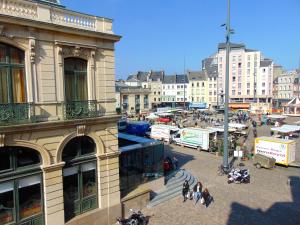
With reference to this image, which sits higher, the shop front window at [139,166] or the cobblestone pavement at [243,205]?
the shop front window at [139,166]

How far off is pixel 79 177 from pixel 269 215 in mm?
11488

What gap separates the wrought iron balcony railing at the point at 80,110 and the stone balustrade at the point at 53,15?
3610mm

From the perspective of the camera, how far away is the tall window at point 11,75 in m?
10.6

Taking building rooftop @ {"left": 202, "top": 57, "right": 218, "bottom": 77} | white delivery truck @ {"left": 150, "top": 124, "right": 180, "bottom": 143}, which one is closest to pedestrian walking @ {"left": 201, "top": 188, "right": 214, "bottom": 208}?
white delivery truck @ {"left": 150, "top": 124, "right": 180, "bottom": 143}

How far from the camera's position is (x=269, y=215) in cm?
1593

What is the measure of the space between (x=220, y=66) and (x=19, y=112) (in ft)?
283

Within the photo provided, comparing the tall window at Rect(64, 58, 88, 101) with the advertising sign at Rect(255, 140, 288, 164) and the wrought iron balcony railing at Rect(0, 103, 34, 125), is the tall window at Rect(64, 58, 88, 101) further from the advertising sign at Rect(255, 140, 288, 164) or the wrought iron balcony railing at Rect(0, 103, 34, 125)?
the advertising sign at Rect(255, 140, 288, 164)

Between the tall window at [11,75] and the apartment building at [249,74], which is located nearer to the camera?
the tall window at [11,75]

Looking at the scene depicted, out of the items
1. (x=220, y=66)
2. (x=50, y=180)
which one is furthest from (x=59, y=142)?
(x=220, y=66)

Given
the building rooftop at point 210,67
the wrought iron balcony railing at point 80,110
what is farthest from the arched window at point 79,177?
the building rooftop at point 210,67

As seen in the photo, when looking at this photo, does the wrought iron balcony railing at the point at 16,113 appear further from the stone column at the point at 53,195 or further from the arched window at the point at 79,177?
the arched window at the point at 79,177

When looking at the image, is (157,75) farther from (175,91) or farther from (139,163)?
(139,163)

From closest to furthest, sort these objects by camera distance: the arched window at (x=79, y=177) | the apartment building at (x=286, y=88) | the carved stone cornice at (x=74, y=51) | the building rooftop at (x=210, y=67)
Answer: the carved stone cornice at (x=74, y=51) → the arched window at (x=79, y=177) → the apartment building at (x=286, y=88) → the building rooftop at (x=210, y=67)

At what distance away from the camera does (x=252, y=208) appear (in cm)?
1684
